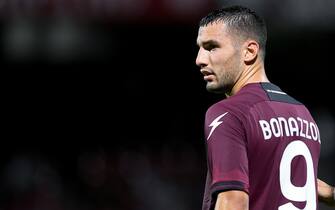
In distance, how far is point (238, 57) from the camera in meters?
3.53

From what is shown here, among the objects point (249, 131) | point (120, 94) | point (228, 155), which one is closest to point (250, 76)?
point (249, 131)

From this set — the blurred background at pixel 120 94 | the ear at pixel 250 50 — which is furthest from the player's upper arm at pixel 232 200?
the blurred background at pixel 120 94

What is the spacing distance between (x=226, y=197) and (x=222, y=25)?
0.79 meters

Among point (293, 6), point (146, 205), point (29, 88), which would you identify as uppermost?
point (293, 6)

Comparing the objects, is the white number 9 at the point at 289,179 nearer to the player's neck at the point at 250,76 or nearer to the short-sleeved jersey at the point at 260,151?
the short-sleeved jersey at the point at 260,151

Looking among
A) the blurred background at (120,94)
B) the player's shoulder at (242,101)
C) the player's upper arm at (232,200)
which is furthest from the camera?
the blurred background at (120,94)

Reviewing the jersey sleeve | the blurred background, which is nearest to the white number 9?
the jersey sleeve

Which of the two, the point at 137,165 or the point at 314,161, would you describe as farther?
the point at 137,165

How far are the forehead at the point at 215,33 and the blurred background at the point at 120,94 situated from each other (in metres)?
5.70

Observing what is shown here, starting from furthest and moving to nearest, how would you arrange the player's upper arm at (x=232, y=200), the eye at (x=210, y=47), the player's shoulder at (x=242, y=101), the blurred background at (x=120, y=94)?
the blurred background at (x=120, y=94), the eye at (x=210, y=47), the player's shoulder at (x=242, y=101), the player's upper arm at (x=232, y=200)

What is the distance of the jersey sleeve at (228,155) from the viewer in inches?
126

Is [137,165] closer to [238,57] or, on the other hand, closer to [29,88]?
[29,88]

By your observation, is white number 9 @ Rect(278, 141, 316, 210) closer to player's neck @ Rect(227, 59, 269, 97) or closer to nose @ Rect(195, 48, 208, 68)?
player's neck @ Rect(227, 59, 269, 97)

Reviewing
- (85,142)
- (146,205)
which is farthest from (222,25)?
(85,142)
